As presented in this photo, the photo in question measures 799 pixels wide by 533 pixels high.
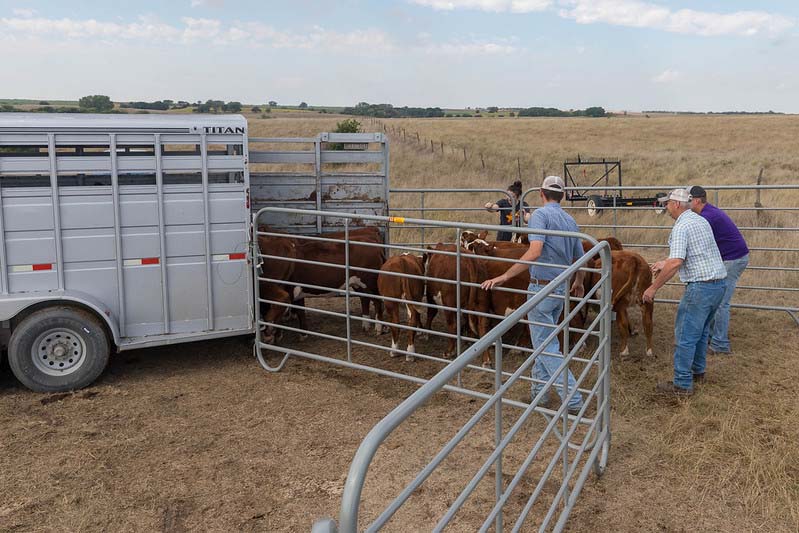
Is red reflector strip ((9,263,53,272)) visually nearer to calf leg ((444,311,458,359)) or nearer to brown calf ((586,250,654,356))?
calf leg ((444,311,458,359))

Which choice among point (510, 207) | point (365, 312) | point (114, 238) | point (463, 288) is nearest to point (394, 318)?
point (463, 288)

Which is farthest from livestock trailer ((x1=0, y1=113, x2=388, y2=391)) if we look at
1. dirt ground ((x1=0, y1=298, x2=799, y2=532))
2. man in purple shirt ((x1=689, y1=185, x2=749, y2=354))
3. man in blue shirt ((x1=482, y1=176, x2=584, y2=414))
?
man in purple shirt ((x1=689, y1=185, x2=749, y2=354))

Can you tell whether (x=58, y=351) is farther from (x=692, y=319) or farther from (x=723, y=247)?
(x=723, y=247)

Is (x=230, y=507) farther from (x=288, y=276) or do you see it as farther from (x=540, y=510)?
(x=288, y=276)

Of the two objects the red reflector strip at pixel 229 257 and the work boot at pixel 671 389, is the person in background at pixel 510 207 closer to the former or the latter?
the work boot at pixel 671 389

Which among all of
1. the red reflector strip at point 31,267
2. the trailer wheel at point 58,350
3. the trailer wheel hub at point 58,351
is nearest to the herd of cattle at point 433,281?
the trailer wheel at point 58,350

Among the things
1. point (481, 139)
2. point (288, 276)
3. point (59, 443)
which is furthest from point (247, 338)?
point (481, 139)

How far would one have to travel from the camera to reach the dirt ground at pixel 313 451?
15.3 ft

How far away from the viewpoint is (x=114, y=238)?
6.91 meters

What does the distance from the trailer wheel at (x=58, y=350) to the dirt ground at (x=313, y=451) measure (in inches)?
6.4

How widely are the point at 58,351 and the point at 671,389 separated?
5.81 metres

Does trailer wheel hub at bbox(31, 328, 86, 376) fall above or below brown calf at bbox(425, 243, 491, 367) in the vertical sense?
below

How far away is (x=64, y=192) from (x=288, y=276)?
2.53 meters

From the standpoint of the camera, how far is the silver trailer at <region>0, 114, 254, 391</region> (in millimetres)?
6645
